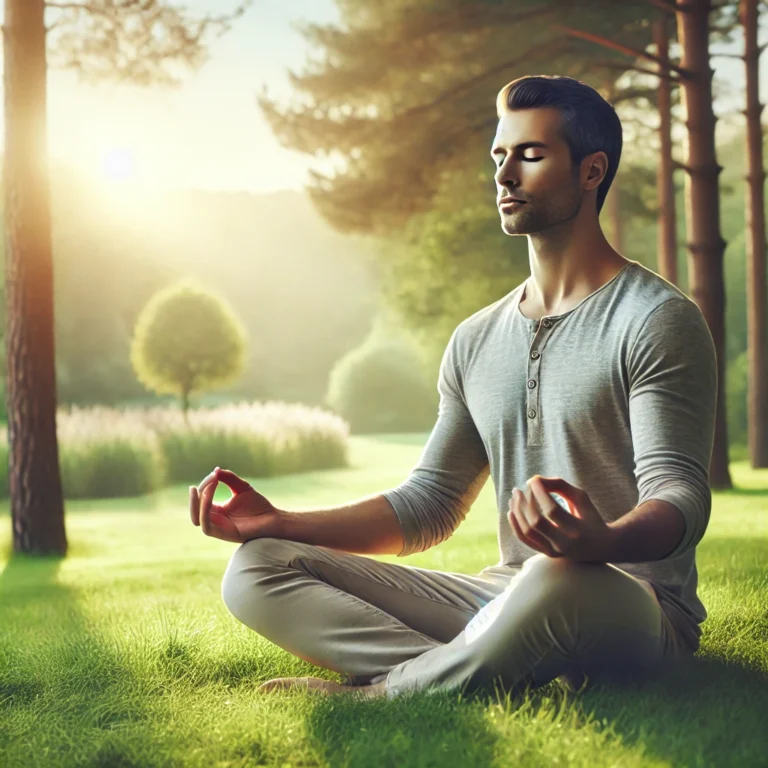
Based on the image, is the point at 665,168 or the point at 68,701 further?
the point at 665,168

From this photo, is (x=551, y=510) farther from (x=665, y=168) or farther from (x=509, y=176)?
(x=665, y=168)

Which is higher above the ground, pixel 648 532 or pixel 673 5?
pixel 673 5

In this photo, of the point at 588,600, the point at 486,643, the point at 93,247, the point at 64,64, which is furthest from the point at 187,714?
the point at 93,247

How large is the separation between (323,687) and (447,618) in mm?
325

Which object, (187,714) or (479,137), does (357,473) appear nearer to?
(479,137)

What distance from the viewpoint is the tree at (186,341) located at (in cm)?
1388

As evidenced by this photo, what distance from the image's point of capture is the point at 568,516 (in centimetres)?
166

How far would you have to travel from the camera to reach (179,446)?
1111 cm

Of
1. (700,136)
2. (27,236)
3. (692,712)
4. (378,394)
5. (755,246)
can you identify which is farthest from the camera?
(378,394)

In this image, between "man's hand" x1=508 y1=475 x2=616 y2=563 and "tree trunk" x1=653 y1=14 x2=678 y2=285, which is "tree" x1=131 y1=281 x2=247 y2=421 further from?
"man's hand" x1=508 y1=475 x2=616 y2=563

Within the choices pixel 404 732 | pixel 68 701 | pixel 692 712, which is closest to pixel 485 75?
pixel 68 701

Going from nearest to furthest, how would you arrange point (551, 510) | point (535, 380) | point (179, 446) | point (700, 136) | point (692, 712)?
point (551, 510) < point (692, 712) < point (535, 380) < point (700, 136) < point (179, 446)

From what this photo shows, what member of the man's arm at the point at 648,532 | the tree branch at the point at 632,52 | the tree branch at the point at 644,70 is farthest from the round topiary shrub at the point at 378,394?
the man's arm at the point at 648,532

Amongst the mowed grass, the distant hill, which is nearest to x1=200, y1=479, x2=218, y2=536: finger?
the mowed grass
